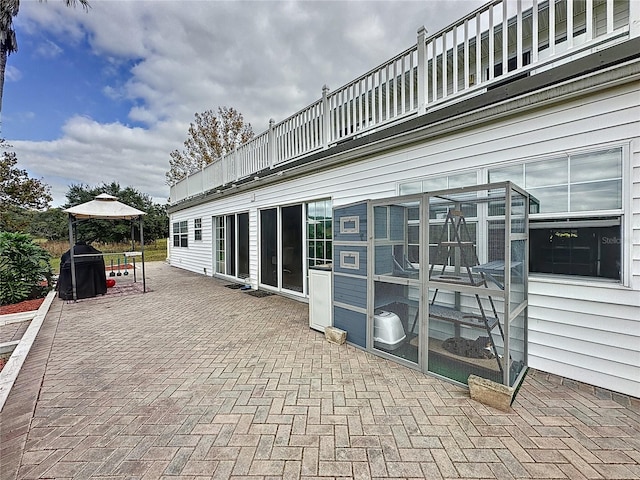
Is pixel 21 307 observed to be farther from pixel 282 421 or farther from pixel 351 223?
pixel 351 223

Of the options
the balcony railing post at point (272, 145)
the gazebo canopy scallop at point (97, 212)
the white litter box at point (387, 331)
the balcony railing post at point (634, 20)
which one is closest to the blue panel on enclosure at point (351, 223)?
the white litter box at point (387, 331)

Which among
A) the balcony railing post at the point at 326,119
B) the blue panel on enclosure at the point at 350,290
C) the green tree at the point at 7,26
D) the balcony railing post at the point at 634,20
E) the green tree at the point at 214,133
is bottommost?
the blue panel on enclosure at the point at 350,290

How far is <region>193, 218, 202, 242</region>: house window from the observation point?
11.0m

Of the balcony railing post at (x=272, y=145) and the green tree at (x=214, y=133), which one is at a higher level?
the green tree at (x=214, y=133)

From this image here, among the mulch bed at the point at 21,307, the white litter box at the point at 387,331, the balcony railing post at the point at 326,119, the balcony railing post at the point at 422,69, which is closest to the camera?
the white litter box at the point at 387,331

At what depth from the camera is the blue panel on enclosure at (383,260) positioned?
3.33 m

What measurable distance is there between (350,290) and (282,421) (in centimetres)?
185

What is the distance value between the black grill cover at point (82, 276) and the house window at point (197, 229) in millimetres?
3950

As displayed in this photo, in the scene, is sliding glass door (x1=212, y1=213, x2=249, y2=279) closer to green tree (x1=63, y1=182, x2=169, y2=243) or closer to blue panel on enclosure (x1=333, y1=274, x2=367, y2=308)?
blue panel on enclosure (x1=333, y1=274, x2=367, y2=308)

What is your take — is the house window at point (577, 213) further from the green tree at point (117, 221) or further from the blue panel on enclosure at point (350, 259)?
the green tree at point (117, 221)

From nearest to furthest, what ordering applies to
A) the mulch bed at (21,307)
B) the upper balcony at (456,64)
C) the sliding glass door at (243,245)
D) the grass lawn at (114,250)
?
1. the upper balcony at (456,64)
2. the mulch bed at (21,307)
3. the sliding glass door at (243,245)
4. the grass lawn at (114,250)

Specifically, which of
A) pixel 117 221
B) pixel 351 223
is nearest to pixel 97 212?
pixel 351 223

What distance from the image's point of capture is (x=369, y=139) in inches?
176

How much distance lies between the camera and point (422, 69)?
3.75 meters
